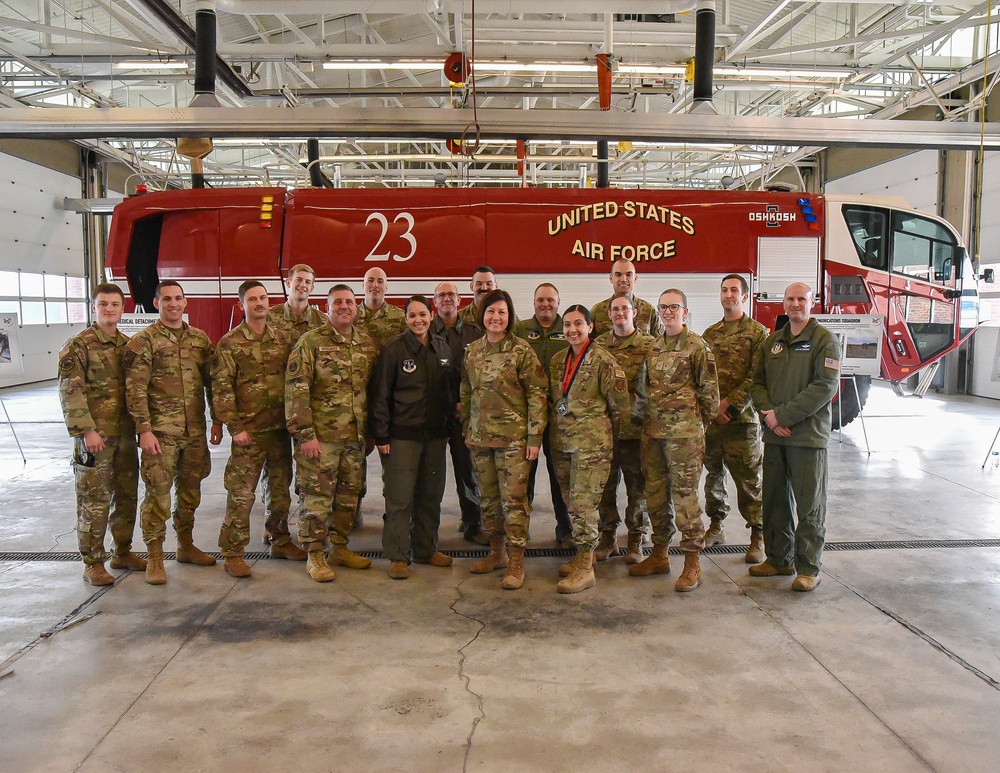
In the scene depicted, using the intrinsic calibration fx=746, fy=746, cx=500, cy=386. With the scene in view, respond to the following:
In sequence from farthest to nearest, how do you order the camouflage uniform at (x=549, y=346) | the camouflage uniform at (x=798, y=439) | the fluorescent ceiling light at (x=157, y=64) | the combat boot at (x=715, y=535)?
the fluorescent ceiling light at (x=157, y=64) < the combat boot at (x=715, y=535) < the camouflage uniform at (x=549, y=346) < the camouflage uniform at (x=798, y=439)

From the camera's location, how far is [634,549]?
15.8 feet

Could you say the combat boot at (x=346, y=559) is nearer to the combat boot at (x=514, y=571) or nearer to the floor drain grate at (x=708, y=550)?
the floor drain grate at (x=708, y=550)

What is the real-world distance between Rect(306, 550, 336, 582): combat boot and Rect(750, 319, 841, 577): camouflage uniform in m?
2.68

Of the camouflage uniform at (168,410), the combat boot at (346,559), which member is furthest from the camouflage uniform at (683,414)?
the camouflage uniform at (168,410)

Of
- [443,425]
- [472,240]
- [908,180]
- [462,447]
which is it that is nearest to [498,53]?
[472,240]

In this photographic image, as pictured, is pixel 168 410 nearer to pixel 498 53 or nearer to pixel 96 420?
pixel 96 420

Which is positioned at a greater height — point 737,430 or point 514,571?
point 737,430

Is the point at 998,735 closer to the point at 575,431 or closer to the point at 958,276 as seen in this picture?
the point at 575,431

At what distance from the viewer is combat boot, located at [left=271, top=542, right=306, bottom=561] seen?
4914 mm

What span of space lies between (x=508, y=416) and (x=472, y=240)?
3881 millimetres

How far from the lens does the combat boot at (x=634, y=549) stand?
4750 millimetres

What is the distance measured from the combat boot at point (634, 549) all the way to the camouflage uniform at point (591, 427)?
18.7 inches

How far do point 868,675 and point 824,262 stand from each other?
5.92 metres

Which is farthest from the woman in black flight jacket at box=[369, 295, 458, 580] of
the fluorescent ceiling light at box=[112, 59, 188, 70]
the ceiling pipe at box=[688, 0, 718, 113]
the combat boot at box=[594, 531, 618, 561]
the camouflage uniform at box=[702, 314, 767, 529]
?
the fluorescent ceiling light at box=[112, 59, 188, 70]
